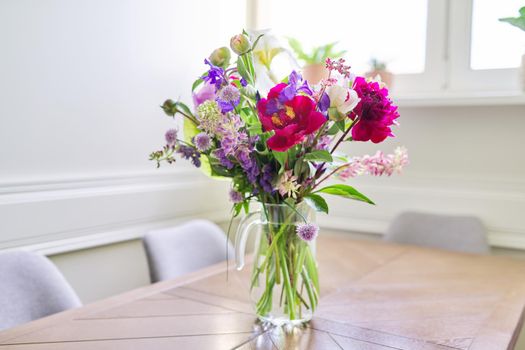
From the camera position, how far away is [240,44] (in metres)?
0.91

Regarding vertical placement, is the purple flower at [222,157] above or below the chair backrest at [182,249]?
above

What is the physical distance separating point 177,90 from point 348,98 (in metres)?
1.43

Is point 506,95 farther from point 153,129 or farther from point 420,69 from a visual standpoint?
point 153,129

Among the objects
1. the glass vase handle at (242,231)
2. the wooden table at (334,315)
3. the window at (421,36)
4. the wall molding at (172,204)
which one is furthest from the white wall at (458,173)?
the glass vase handle at (242,231)

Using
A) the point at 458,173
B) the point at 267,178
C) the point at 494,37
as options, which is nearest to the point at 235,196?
the point at 267,178

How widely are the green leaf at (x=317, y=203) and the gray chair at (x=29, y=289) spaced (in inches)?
28.3

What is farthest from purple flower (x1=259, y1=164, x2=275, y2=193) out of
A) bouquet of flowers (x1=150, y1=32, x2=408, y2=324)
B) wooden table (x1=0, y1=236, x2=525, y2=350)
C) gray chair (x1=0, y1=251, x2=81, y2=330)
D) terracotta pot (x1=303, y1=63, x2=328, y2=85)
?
terracotta pot (x1=303, y1=63, x2=328, y2=85)

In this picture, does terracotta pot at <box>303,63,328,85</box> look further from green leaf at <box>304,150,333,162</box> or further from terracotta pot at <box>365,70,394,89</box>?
green leaf at <box>304,150,333,162</box>

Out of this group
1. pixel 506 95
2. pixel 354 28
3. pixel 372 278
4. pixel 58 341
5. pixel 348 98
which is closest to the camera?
pixel 348 98

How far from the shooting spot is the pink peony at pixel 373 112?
0.86m

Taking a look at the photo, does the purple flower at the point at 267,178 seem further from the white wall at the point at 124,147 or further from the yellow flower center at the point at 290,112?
the white wall at the point at 124,147

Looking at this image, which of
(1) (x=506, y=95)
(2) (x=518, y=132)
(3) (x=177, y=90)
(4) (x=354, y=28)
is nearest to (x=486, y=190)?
(2) (x=518, y=132)

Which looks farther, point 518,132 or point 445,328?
point 518,132

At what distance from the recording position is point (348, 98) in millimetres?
857
